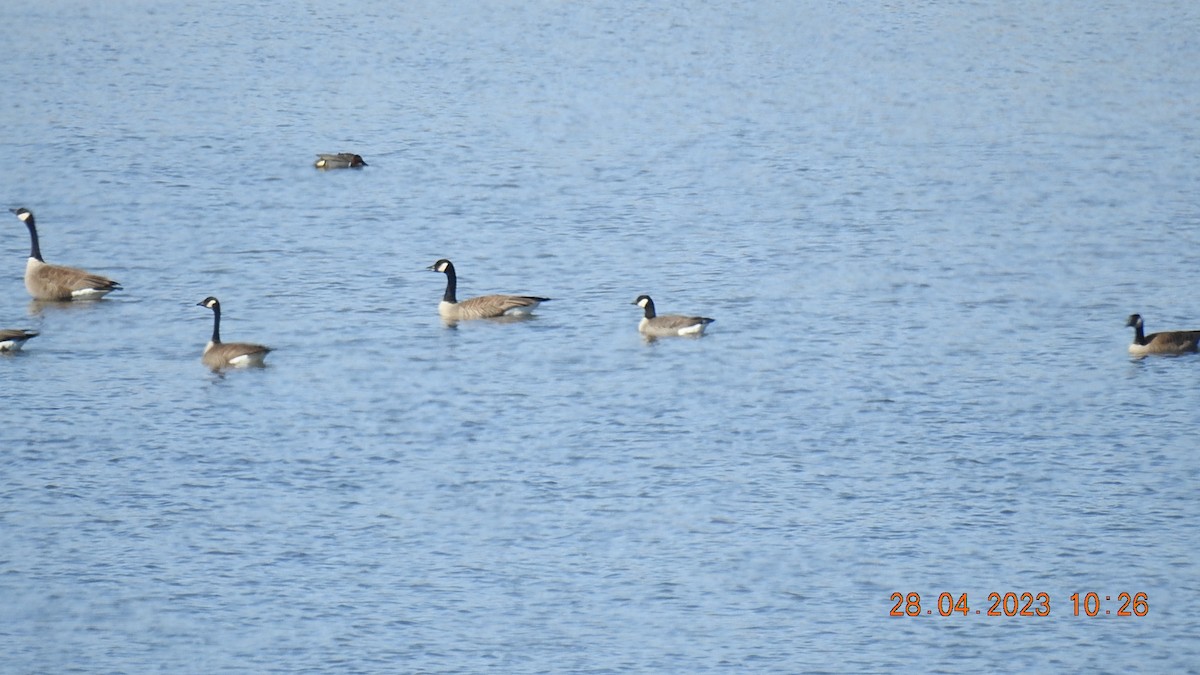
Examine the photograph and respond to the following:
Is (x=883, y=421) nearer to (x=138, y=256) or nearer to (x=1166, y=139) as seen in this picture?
(x=138, y=256)

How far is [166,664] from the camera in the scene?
46.6 ft

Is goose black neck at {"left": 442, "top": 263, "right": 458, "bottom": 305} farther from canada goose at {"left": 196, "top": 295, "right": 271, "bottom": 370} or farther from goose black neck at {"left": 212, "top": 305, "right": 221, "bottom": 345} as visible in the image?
goose black neck at {"left": 212, "top": 305, "right": 221, "bottom": 345}

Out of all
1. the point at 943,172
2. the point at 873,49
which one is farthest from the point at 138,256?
the point at 873,49

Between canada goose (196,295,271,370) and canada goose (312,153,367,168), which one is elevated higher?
canada goose (312,153,367,168)

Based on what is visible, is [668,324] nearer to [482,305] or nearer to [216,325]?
[482,305]

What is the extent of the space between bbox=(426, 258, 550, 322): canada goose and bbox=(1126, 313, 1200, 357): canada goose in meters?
7.11

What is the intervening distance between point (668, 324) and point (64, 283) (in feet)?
25.5

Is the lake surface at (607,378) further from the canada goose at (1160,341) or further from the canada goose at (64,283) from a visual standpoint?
the canada goose at (64,283)

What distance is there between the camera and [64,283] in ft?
81.1

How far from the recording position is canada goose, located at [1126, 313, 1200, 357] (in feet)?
71.9

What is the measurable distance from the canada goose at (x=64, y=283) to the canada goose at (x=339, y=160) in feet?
30.7
